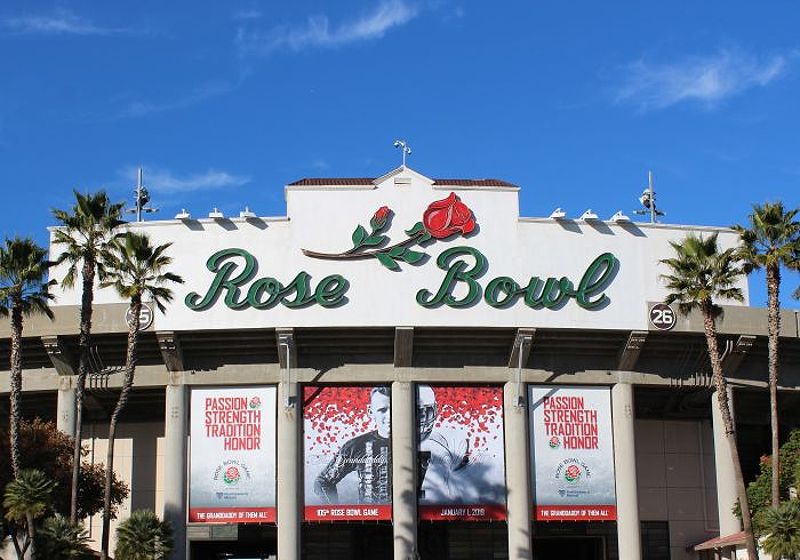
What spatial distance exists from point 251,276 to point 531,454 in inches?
580

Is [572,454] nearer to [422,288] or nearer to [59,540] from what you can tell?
[422,288]

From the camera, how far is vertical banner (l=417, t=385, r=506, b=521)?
52719 millimetres

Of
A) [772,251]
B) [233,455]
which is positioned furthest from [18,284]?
[772,251]

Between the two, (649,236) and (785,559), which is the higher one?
(649,236)

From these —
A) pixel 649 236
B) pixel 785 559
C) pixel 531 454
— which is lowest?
pixel 785 559

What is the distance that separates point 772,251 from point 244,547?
31.1 meters

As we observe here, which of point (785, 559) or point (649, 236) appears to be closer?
point (785, 559)

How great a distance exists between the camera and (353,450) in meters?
53.0

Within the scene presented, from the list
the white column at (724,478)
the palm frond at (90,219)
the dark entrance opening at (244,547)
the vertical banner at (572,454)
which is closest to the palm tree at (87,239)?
the palm frond at (90,219)

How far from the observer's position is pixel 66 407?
53.5 m

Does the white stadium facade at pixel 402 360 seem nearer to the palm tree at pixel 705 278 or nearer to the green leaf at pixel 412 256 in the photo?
the green leaf at pixel 412 256

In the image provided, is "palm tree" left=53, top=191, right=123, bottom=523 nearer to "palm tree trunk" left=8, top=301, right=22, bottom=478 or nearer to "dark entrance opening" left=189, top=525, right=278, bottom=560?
"palm tree trunk" left=8, top=301, right=22, bottom=478

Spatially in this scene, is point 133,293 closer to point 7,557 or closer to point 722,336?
point 7,557

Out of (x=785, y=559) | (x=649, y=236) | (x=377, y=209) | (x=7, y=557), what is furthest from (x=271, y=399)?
(x=785, y=559)
